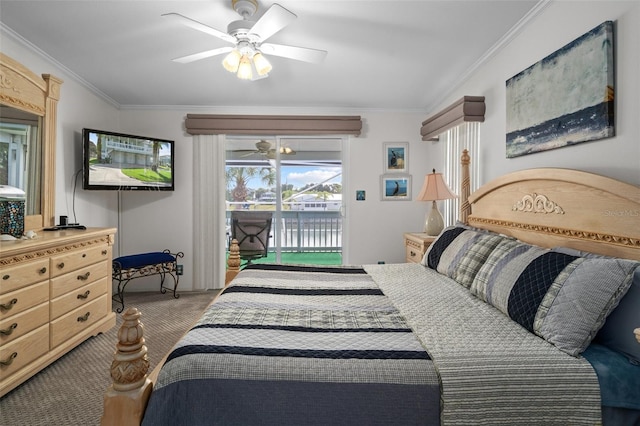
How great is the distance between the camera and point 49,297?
2.38 metres

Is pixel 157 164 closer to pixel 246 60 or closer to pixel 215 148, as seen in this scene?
pixel 215 148

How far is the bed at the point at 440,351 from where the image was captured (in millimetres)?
1105

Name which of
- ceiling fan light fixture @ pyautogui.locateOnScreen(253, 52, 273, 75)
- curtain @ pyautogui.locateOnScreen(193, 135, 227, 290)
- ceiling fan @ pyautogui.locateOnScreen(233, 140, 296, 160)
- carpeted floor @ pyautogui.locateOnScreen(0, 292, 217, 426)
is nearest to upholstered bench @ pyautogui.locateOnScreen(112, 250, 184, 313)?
curtain @ pyautogui.locateOnScreen(193, 135, 227, 290)

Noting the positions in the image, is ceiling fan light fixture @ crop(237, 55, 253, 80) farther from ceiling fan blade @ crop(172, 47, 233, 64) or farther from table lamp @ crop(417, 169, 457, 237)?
table lamp @ crop(417, 169, 457, 237)

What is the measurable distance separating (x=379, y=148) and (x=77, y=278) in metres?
3.49

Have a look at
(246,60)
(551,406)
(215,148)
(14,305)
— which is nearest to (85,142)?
(215,148)

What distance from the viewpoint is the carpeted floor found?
6.26 feet

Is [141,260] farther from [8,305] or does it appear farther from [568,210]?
[568,210]

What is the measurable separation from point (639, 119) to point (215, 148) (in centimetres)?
400

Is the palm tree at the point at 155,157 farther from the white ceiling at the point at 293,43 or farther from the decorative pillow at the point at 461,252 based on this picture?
the decorative pillow at the point at 461,252

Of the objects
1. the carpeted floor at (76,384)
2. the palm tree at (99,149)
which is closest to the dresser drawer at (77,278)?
the carpeted floor at (76,384)

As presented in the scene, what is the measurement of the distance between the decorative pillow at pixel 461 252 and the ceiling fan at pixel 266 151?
2.56 metres

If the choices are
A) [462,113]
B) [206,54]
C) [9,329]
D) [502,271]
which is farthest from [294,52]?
[9,329]

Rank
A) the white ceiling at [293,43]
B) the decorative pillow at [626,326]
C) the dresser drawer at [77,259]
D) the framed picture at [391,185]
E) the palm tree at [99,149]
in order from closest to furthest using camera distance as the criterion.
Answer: the decorative pillow at [626,326], the white ceiling at [293,43], the dresser drawer at [77,259], the palm tree at [99,149], the framed picture at [391,185]
